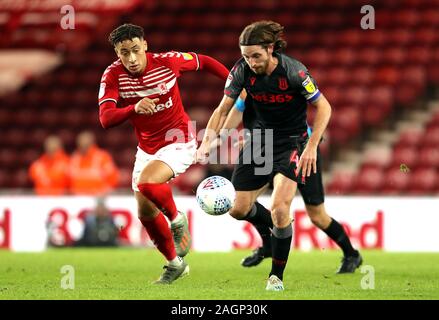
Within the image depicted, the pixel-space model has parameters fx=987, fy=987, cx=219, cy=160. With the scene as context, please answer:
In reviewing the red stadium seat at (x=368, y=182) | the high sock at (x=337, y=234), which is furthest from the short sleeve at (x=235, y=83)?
the red stadium seat at (x=368, y=182)

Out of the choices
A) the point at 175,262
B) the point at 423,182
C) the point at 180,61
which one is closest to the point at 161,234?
the point at 175,262

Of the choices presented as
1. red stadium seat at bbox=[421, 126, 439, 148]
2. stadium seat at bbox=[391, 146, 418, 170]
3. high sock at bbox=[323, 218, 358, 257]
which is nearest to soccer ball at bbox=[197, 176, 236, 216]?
high sock at bbox=[323, 218, 358, 257]

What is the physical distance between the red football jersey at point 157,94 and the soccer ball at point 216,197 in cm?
65

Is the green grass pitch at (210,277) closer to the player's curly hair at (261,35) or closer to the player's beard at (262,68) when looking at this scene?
the player's beard at (262,68)

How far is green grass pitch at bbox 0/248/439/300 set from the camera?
Result: 6.61m

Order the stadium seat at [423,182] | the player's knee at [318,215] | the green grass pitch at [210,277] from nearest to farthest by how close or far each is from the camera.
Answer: the green grass pitch at [210,277], the player's knee at [318,215], the stadium seat at [423,182]

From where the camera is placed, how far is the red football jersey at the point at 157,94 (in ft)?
24.3

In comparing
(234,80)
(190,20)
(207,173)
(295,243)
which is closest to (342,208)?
(295,243)

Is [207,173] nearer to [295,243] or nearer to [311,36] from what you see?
[295,243]

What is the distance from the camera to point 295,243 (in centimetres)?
1166

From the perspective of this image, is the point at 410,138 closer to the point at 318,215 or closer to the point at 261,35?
the point at 318,215

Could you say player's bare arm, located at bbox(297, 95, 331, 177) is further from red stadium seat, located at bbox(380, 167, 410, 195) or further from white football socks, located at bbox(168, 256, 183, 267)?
red stadium seat, located at bbox(380, 167, 410, 195)

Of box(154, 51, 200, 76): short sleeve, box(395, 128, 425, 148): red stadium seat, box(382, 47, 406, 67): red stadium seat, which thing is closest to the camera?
box(154, 51, 200, 76): short sleeve

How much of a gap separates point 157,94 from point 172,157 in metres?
0.49
